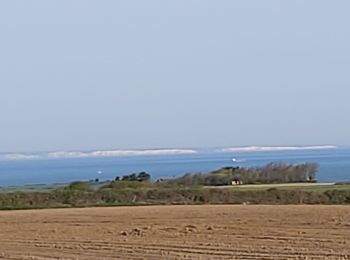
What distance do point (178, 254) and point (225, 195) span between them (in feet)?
120

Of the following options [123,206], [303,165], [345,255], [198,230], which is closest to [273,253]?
[345,255]

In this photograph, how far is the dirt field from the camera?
28016 millimetres

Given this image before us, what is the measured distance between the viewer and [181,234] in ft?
116

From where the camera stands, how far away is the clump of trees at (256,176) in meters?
90.8

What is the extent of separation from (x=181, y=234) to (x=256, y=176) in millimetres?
61763

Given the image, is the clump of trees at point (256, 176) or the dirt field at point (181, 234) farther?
the clump of trees at point (256, 176)

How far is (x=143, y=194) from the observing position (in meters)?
65.6

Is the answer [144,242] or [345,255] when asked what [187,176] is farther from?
[345,255]

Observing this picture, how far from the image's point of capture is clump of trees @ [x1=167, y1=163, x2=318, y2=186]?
90.8 m

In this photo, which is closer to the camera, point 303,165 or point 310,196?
point 310,196

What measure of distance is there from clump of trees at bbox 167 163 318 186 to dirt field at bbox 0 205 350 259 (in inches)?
1507

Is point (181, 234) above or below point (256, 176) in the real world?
below

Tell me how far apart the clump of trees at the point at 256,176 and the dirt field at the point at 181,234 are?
126 ft

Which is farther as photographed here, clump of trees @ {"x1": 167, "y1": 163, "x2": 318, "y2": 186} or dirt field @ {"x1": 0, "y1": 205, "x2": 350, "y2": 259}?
clump of trees @ {"x1": 167, "y1": 163, "x2": 318, "y2": 186}
